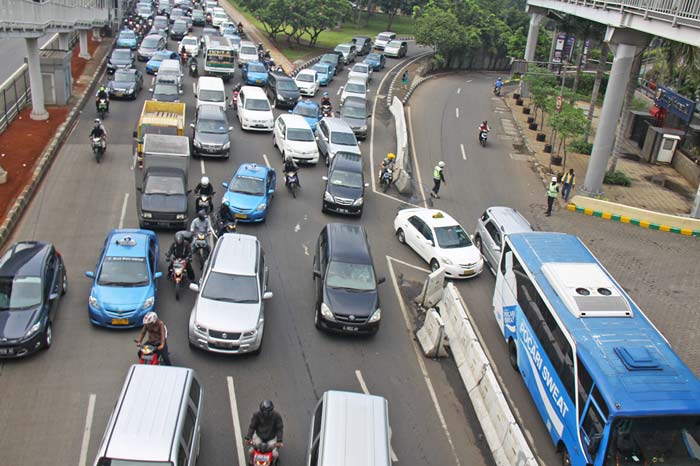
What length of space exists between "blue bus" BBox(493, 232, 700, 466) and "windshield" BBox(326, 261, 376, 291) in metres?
3.39

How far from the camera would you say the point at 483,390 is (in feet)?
43.0

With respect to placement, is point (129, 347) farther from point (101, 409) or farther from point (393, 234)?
point (393, 234)

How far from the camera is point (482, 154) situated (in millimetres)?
33500

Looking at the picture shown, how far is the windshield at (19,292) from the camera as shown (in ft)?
44.7

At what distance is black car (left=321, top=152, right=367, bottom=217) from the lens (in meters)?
22.4

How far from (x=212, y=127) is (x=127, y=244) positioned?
11.9 meters

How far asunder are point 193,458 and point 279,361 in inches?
171

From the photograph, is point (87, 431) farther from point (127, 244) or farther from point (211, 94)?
point (211, 94)

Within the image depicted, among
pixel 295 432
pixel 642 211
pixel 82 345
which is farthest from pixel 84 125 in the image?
pixel 642 211

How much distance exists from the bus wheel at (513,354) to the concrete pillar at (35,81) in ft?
77.4

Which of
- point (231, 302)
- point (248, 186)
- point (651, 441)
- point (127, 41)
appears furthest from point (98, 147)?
point (127, 41)

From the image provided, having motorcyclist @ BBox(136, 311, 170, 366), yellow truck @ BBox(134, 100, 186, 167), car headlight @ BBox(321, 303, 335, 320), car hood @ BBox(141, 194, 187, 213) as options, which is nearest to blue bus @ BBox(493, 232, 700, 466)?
car headlight @ BBox(321, 303, 335, 320)

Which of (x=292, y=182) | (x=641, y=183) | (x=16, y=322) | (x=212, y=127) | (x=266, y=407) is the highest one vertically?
(x=266, y=407)

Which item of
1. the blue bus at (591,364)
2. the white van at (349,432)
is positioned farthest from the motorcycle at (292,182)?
the white van at (349,432)
